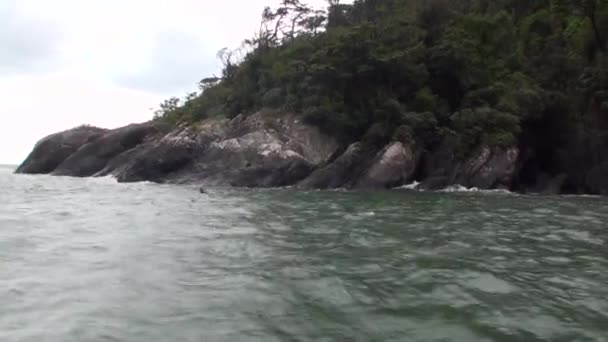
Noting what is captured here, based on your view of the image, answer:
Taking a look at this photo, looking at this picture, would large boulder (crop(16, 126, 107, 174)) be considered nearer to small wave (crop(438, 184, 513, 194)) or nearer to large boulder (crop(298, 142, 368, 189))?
large boulder (crop(298, 142, 368, 189))

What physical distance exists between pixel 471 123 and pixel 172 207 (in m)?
19.5

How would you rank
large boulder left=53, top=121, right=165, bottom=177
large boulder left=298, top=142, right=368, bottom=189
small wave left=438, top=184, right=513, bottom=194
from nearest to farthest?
small wave left=438, top=184, right=513, bottom=194, large boulder left=298, top=142, right=368, bottom=189, large boulder left=53, top=121, right=165, bottom=177

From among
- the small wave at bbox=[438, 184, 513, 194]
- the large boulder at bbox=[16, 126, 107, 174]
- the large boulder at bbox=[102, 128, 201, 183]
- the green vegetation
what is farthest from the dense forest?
the large boulder at bbox=[16, 126, 107, 174]

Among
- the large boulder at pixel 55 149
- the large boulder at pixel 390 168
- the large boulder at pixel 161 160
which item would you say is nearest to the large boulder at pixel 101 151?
the large boulder at pixel 55 149

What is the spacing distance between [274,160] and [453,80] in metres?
13.6

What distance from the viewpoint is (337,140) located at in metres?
36.6

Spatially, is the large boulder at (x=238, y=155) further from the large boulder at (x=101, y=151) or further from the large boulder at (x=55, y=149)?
the large boulder at (x=55, y=149)

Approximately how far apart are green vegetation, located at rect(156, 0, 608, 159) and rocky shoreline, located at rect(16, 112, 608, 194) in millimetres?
1075

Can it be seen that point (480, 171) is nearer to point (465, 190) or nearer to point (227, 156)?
point (465, 190)

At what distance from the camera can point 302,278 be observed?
8180 millimetres

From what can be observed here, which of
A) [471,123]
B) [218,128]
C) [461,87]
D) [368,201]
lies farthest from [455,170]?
[218,128]

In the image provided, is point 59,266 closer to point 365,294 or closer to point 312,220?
point 365,294

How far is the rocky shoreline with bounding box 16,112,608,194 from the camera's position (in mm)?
30719

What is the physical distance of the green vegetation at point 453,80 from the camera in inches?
1272
